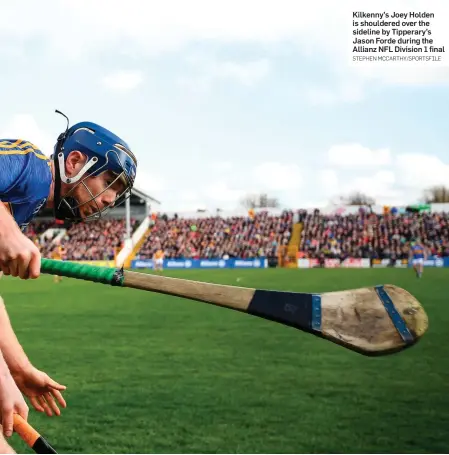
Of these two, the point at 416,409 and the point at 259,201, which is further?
the point at 259,201

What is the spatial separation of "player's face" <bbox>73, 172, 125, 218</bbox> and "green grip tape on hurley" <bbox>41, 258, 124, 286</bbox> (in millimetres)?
353

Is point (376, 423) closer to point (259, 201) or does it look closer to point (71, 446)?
point (71, 446)

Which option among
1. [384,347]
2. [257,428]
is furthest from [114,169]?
[257,428]

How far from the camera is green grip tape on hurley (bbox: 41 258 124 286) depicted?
10.2 feet

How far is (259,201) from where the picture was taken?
81875 millimetres

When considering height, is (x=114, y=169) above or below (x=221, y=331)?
above

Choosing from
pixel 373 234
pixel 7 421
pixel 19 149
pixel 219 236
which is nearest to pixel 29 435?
pixel 7 421

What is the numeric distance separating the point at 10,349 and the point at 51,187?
812 millimetres

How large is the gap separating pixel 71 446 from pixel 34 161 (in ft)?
10.1

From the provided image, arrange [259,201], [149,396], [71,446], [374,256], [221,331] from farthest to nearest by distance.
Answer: [259,201]
[374,256]
[221,331]
[149,396]
[71,446]

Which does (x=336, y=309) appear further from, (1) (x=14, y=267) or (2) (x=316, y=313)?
(1) (x=14, y=267)

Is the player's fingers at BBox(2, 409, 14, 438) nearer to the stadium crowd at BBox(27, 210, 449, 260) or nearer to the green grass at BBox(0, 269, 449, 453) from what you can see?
the green grass at BBox(0, 269, 449, 453)

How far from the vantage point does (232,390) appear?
7.11 m

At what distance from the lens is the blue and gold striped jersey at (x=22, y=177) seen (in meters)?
2.81
